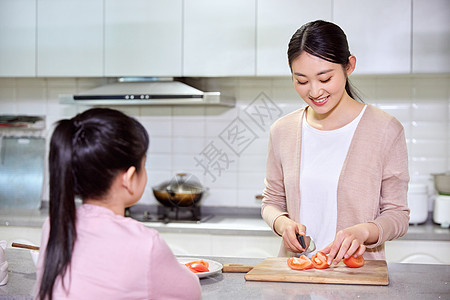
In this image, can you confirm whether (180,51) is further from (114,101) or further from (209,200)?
(209,200)

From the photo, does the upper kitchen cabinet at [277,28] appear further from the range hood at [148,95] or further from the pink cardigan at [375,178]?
the pink cardigan at [375,178]

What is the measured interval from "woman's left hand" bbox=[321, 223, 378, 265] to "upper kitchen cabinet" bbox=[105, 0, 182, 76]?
1.97m

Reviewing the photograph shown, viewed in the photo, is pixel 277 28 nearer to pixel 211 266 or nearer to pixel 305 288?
pixel 211 266

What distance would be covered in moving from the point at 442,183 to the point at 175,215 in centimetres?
162

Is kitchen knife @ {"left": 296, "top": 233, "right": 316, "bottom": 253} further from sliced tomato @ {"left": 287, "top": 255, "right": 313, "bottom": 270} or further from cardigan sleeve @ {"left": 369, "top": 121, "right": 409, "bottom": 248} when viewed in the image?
cardigan sleeve @ {"left": 369, "top": 121, "right": 409, "bottom": 248}

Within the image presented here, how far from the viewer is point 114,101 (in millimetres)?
3539

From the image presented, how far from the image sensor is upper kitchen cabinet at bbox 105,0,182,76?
3498mm

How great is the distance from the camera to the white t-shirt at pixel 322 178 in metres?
2.02

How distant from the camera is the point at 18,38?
12.2 ft

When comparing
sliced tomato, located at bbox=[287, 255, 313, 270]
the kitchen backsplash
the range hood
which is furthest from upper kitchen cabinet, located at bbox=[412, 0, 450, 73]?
sliced tomato, located at bbox=[287, 255, 313, 270]

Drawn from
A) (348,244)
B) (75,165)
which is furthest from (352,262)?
(75,165)

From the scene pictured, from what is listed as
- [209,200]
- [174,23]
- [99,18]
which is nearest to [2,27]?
[99,18]

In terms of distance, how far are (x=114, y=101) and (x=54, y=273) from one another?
95.6 inches

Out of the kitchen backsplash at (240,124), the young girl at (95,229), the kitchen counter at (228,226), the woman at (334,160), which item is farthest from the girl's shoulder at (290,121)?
the kitchen backsplash at (240,124)
